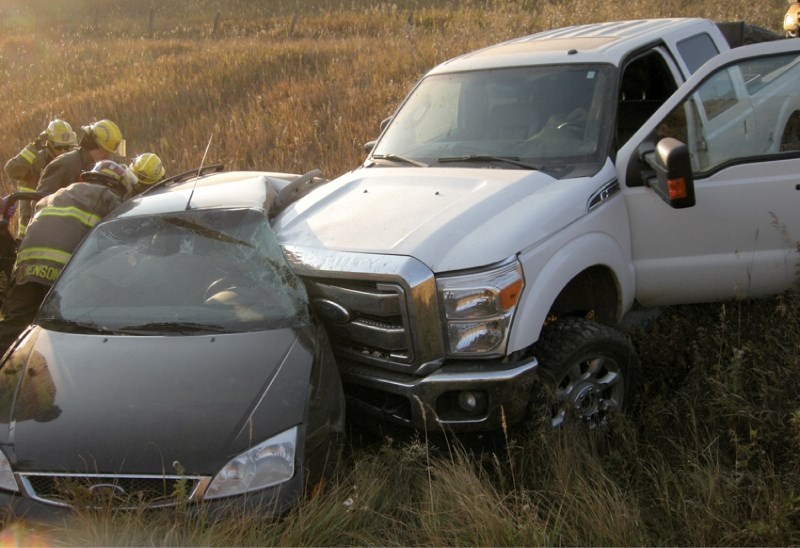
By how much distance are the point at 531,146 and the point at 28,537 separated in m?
3.33

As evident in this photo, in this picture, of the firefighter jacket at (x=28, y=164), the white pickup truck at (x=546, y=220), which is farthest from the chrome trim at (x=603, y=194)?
the firefighter jacket at (x=28, y=164)

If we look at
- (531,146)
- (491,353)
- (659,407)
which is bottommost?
(659,407)

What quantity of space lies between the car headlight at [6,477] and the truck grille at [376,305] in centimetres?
154

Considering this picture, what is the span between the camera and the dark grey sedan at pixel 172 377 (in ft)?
10.5

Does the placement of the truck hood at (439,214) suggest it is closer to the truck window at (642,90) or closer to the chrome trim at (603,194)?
the chrome trim at (603,194)

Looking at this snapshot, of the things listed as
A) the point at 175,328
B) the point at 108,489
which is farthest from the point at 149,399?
the point at 175,328

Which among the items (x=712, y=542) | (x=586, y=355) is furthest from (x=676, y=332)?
(x=712, y=542)

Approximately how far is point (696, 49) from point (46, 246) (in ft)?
15.5

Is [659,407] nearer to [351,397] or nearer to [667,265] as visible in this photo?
[667,265]

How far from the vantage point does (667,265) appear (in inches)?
184

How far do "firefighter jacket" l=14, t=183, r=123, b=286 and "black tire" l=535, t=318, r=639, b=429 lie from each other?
317 cm

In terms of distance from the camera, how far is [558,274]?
3.97 meters

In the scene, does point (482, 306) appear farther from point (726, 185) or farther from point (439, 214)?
point (726, 185)

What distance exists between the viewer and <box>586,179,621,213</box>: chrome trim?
4.32 meters
